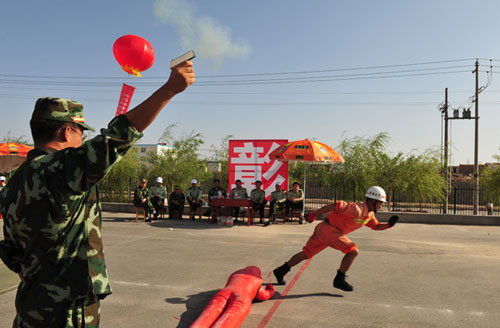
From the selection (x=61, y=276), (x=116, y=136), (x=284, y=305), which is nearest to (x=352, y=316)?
(x=284, y=305)

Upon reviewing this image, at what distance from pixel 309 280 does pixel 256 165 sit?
964cm

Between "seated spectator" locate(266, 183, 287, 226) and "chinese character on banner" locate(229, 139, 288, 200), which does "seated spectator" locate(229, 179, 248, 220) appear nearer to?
"chinese character on banner" locate(229, 139, 288, 200)

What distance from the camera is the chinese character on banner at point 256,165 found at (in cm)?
1509

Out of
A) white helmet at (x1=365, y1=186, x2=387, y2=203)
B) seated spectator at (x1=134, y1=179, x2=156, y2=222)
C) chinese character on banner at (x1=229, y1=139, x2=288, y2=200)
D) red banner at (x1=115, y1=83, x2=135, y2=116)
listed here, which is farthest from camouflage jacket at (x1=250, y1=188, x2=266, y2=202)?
red banner at (x1=115, y1=83, x2=135, y2=116)

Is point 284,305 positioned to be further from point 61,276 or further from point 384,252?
point 384,252

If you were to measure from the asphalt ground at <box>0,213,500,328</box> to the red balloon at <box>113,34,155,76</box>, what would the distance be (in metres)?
2.95

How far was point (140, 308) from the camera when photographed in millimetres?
4570

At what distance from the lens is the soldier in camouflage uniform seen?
1.46 m

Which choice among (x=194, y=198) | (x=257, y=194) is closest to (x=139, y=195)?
(x=194, y=198)

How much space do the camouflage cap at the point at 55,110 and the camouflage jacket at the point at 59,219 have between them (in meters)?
0.17

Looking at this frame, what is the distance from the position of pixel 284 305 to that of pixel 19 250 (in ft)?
12.2

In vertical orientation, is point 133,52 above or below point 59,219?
above

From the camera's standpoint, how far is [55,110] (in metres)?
1.72

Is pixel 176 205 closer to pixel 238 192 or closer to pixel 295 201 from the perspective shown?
pixel 238 192
